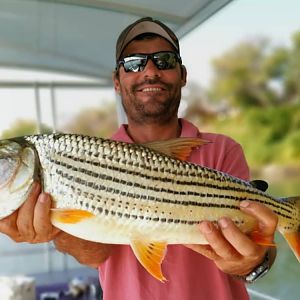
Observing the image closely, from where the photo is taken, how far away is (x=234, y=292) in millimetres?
1834

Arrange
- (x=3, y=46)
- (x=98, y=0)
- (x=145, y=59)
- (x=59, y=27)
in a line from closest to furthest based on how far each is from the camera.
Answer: (x=145, y=59), (x=98, y=0), (x=59, y=27), (x=3, y=46)

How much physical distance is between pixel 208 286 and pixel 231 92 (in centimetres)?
978

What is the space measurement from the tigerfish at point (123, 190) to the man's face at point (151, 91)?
1.28 feet

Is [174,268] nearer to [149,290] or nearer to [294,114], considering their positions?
[149,290]

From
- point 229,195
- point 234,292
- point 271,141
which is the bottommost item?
point 234,292

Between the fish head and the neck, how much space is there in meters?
0.62

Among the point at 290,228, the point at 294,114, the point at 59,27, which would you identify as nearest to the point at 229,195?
the point at 290,228

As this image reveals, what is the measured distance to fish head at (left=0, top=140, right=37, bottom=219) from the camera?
1466 mm

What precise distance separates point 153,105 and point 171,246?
0.53m

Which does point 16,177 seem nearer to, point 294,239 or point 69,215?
point 69,215

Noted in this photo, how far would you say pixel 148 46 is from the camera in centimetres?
205

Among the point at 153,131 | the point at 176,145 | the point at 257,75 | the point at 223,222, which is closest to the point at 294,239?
the point at 223,222

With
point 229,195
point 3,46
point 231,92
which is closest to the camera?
point 229,195

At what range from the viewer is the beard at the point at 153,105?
1952 millimetres
